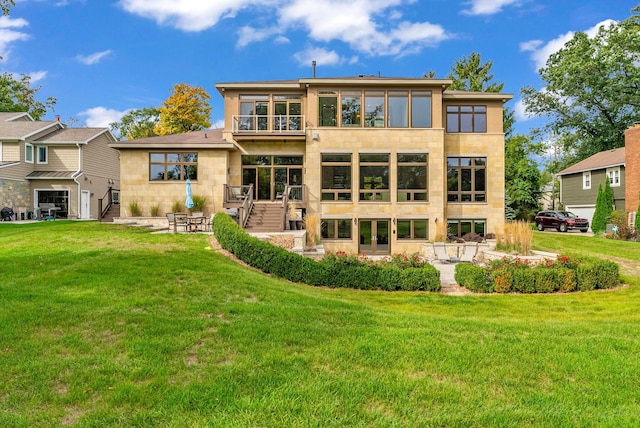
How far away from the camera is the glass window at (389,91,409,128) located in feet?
59.8

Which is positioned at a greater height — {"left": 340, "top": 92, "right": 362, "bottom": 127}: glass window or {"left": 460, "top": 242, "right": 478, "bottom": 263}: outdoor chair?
{"left": 340, "top": 92, "right": 362, "bottom": 127}: glass window

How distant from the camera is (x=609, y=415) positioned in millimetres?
3143

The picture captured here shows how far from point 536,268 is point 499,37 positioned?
17.2m

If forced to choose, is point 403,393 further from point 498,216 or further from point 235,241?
point 498,216

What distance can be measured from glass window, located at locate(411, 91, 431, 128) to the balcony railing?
559 centimetres

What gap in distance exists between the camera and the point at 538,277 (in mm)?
9898

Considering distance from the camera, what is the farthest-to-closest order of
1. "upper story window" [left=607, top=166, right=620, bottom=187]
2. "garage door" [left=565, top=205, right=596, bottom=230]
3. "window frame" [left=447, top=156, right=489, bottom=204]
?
"garage door" [left=565, top=205, right=596, bottom=230] < "upper story window" [left=607, top=166, right=620, bottom=187] < "window frame" [left=447, top=156, right=489, bottom=204]

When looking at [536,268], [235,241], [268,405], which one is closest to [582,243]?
[536,268]

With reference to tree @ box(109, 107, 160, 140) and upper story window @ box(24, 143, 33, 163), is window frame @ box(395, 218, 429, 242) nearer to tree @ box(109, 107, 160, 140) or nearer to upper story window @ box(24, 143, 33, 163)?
upper story window @ box(24, 143, 33, 163)

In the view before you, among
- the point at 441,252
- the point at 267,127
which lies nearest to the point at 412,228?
the point at 441,252

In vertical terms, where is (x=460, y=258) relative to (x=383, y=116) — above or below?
below

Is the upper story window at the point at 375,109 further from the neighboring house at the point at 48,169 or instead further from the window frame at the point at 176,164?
the neighboring house at the point at 48,169

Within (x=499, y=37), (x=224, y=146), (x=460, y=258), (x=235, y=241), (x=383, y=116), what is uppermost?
(x=499, y=37)

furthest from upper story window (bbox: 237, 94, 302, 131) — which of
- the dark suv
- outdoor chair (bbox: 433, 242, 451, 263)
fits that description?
the dark suv
